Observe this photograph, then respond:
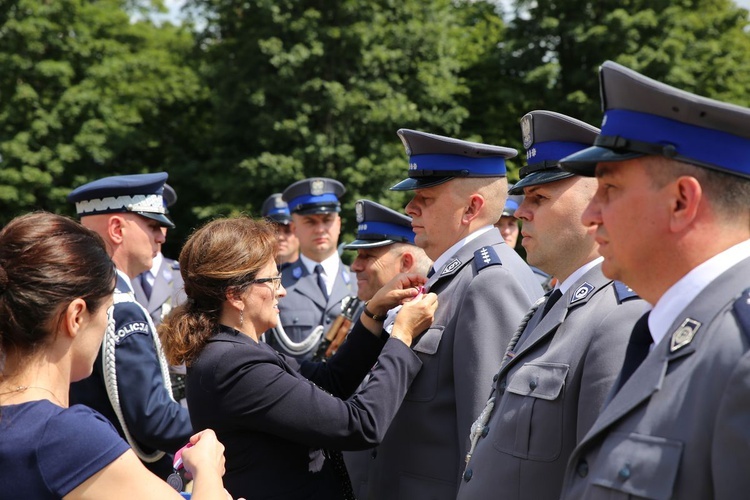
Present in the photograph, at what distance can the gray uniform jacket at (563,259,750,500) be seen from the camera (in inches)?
68.0

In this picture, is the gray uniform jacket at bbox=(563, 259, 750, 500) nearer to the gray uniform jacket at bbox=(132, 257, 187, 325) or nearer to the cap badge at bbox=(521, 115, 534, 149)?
the cap badge at bbox=(521, 115, 534, 149)

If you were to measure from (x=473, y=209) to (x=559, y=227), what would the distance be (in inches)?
27.6

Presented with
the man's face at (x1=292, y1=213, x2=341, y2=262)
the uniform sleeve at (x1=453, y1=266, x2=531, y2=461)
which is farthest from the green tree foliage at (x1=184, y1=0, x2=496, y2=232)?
the uniform sleeve at (x1=453, y1=266, x2=531, y2=461)

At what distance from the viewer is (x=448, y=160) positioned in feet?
12.2

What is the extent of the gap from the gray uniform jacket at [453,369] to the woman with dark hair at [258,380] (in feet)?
0.40

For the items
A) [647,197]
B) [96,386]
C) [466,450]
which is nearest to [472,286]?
[466,450]

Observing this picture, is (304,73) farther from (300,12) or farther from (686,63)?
(686,63)

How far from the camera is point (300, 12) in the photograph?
21.7 metres

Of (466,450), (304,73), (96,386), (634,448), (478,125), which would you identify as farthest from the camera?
(478,125)

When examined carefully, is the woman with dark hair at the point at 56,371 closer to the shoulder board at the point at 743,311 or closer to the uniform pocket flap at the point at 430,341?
the uniform pocket flap at the point at 430,341

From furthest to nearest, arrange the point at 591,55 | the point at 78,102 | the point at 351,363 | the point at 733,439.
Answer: the point at 78,102, the point at 591,55, the point at 351,363, the point at 733,439

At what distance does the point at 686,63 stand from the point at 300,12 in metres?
10.2

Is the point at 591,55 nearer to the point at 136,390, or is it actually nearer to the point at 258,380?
the point at 136,390

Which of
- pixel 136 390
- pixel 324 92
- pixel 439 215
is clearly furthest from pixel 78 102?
pixel 439 215
